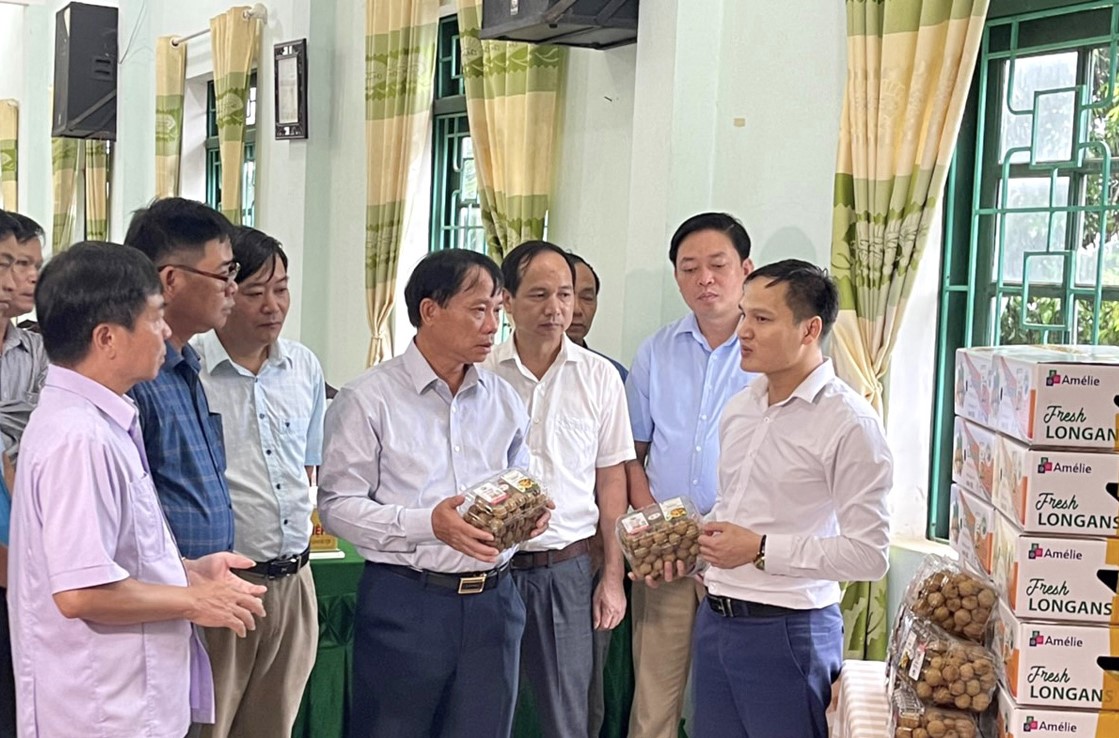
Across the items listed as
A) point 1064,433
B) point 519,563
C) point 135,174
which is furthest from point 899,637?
point 135,174

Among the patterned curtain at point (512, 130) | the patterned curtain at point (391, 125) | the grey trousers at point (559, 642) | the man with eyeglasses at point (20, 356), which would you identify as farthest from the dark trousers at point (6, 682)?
the patterned curtain at point (391, 125)

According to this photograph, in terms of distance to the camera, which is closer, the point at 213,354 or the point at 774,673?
the point at 774,673

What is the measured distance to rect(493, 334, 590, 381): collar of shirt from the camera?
2994 millimetres

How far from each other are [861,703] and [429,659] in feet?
2.85

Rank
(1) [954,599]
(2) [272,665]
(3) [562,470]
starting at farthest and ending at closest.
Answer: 1. (3) [562,470]
2. (2) [272,665]
3. (1) [954,599]

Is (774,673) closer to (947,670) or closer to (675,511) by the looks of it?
(675,511)

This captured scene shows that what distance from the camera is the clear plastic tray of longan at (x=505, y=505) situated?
2305 mm

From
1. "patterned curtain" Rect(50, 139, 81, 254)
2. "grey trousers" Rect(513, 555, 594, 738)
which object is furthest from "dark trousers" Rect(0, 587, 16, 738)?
"patterned curtain" Rect(50, 139, 81, 254)

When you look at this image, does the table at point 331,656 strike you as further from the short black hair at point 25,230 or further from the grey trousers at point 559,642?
the short black hair at point 25,230

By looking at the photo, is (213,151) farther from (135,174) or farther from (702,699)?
(702,699)

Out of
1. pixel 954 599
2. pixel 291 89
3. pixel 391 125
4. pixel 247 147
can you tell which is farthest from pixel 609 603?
pixel 247 147

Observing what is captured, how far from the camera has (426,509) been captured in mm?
2432

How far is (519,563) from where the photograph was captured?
291 centimetres

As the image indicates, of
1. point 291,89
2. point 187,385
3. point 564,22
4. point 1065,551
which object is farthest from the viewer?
point 291,89
